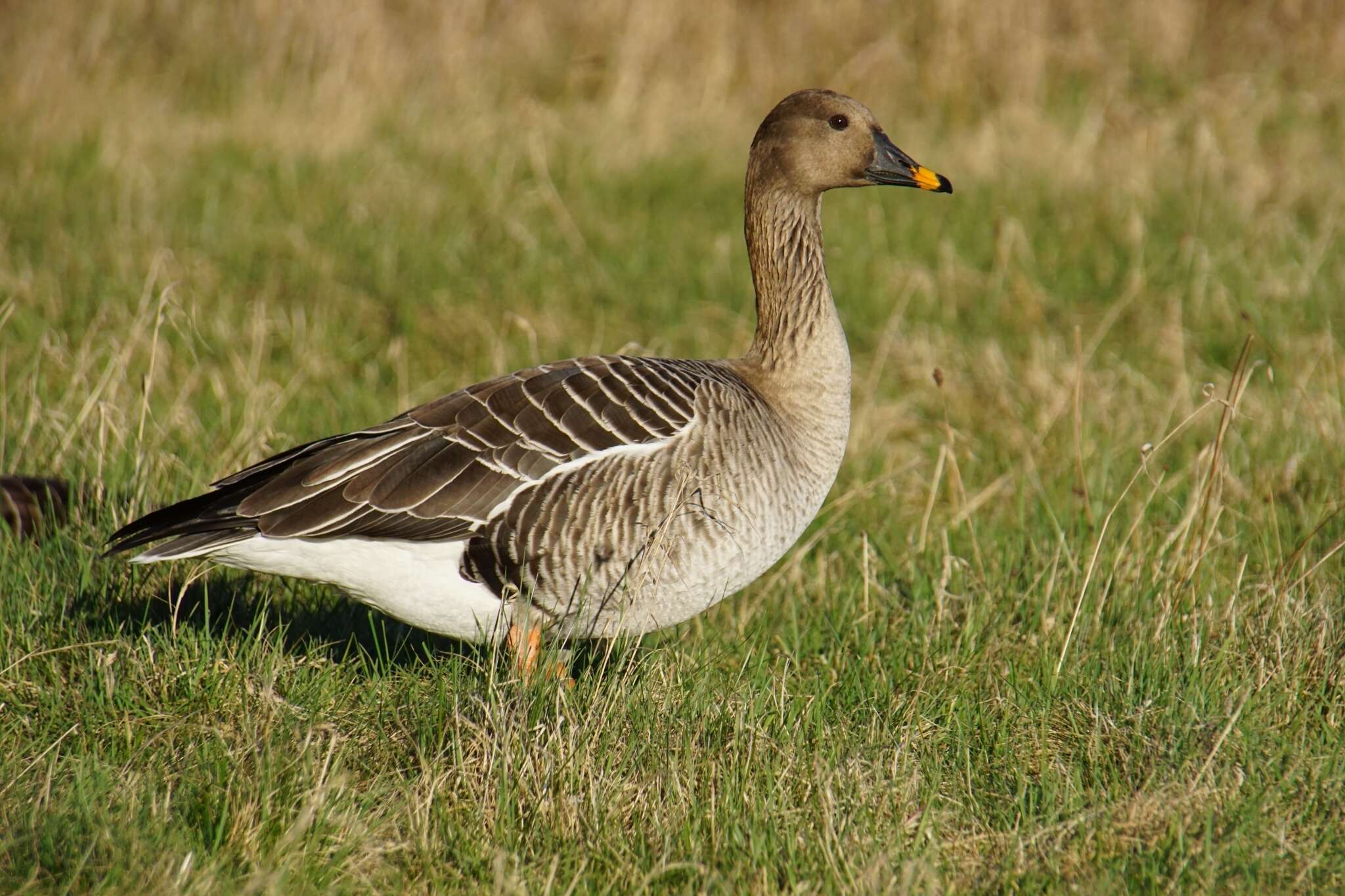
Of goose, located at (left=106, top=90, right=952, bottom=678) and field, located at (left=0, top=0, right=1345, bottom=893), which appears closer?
field, located at (left=0, top=0, right=1345, bottom=893)

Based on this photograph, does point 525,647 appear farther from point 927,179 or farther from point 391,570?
point 927,179

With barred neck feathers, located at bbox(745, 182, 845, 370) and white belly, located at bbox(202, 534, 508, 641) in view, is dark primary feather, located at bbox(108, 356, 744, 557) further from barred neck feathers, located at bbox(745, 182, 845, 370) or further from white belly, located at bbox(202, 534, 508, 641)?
barred neck feathers, located at bbox(745, 182, 845, 370)

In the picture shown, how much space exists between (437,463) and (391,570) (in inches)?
14.8

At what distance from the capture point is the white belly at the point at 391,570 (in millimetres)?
4293

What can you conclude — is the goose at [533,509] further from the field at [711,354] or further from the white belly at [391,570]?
the field at [711,354]

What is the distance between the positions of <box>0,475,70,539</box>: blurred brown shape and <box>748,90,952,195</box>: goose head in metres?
2.99

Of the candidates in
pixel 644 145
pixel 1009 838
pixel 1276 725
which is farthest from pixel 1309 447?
pixel 644 145

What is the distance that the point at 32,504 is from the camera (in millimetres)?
5141

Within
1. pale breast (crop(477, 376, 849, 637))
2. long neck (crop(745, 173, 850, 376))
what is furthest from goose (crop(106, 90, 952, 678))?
long neck (crop(745, 173, 850, 376))

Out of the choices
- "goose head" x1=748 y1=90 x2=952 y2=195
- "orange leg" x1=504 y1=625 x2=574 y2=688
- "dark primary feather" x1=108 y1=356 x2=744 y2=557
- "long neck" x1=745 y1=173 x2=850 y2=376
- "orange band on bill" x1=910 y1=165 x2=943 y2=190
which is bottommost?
"orange leg" x1=504 y1=625 x2=574 y2=688

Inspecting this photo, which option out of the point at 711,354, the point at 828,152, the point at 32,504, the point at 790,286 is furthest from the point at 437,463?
the point at 711,354

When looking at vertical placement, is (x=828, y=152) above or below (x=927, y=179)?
above

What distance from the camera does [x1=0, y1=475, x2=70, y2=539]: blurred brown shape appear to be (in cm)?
505

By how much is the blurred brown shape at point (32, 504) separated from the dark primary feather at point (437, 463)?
957 mm
